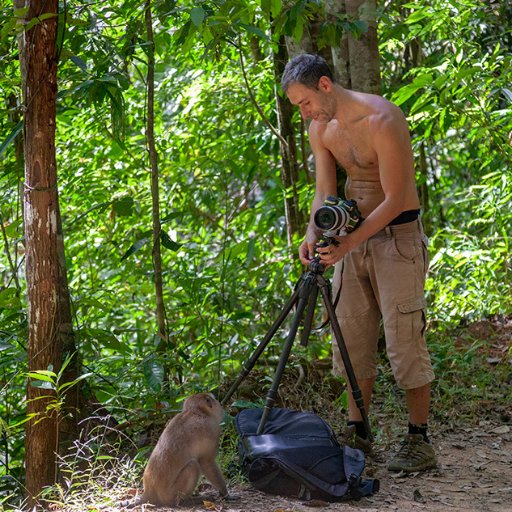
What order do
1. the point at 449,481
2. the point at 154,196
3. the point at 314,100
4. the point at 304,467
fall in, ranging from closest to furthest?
the point at 304,467 < the point at 314,100 < the point at 449,481 < the point at 154,196

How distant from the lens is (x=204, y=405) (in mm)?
3846

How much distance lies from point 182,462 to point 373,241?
155 centimetres

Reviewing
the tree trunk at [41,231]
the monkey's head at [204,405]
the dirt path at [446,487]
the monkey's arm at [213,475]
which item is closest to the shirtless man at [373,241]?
the dirt path at [446,487]

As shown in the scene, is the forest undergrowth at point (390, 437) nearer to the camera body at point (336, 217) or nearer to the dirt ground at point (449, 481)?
the dirt ground at point (449, 481)

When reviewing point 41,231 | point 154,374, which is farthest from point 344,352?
point 41,231

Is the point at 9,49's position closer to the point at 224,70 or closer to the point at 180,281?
the point at 180,281

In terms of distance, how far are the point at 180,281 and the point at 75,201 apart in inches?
68.5

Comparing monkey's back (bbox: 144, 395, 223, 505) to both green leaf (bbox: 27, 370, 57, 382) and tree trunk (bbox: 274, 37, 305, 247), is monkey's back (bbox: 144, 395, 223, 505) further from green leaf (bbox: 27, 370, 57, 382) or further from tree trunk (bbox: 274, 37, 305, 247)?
tree trunk (bbox: 274, 37, 305, 247)

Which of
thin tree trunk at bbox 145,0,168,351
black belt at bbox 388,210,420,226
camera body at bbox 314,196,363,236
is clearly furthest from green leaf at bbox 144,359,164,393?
black belt at bbox 388,210,420,226

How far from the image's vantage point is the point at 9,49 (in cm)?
530

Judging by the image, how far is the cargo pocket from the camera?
4250 mm

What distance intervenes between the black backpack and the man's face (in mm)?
1601

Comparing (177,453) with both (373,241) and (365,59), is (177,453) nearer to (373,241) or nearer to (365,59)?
(373,241)

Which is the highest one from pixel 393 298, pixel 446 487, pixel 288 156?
pixel 288 156
